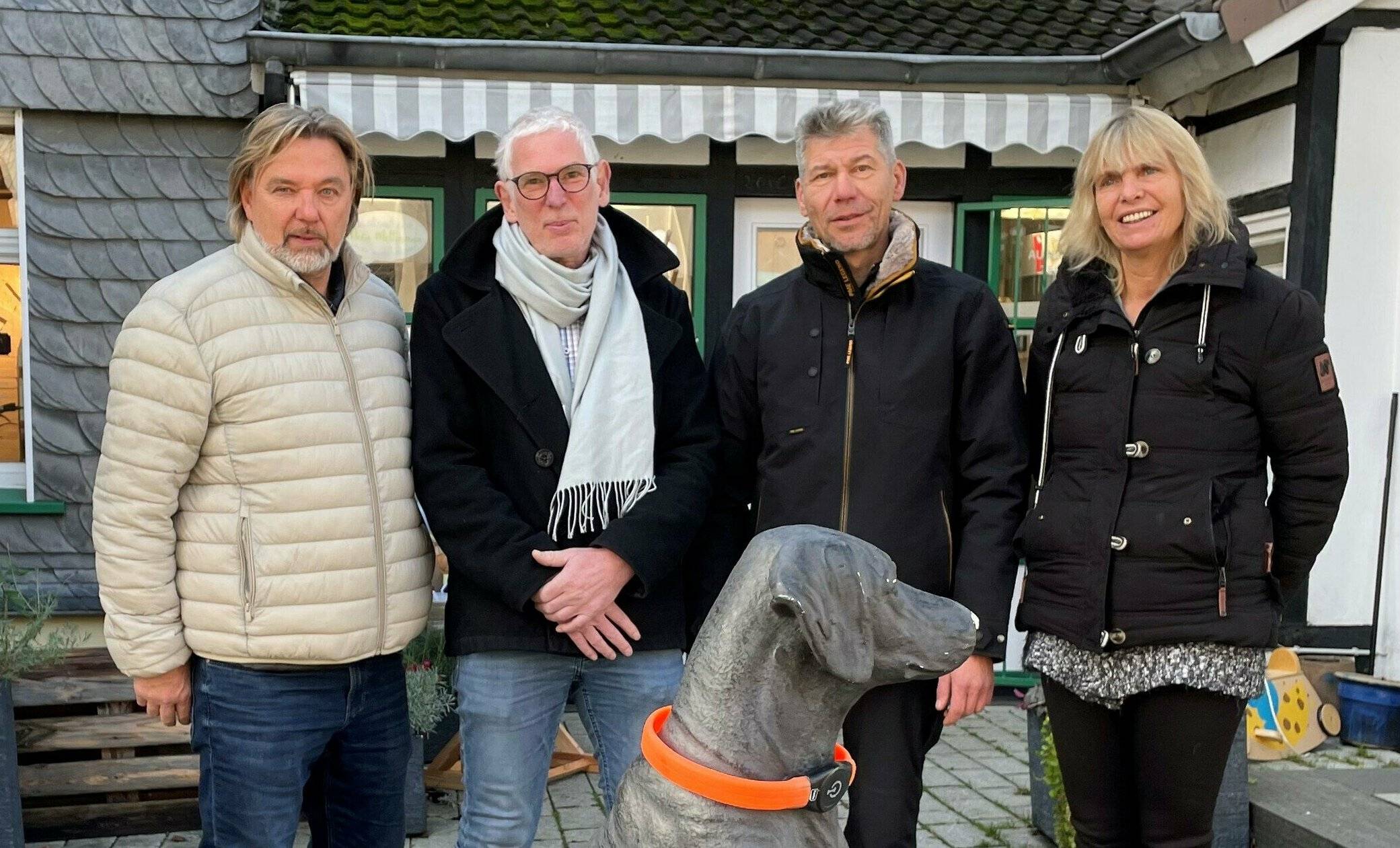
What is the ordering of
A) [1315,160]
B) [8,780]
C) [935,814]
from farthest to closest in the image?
1. [1315,160]
2. [935,814]
3. [8,780]

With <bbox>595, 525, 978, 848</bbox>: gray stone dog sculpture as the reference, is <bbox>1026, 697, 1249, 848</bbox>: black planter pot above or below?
below

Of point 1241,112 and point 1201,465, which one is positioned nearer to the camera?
point 1201,465

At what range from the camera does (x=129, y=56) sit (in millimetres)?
5348

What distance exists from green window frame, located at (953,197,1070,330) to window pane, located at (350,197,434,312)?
2.81 metres

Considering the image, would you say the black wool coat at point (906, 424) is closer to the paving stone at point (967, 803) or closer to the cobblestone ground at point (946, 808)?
the cobblestone ground at point (946, 808)

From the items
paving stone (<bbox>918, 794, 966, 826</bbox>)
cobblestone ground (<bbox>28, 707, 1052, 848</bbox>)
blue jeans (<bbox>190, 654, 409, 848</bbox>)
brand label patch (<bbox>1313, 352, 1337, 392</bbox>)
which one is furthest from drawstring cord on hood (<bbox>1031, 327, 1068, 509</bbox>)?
paving stone (<bbox>918, 794, 966, 826</bbox>)

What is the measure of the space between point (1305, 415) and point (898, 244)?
93 centimetres

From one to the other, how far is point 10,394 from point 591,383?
14.4 feet

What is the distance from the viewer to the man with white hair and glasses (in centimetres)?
244

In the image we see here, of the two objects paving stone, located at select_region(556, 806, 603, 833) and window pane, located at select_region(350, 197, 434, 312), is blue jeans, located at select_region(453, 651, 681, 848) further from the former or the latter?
window pane, located at select_region(350, 197, 434, 312)

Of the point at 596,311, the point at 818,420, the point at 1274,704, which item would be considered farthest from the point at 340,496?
the point at 1274,704

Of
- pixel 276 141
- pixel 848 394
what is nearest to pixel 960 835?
pixel 848 394

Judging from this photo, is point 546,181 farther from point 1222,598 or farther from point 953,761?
point 953,761

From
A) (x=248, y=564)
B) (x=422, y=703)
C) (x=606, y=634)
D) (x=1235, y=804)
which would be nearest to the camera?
(x=248, y=564)
